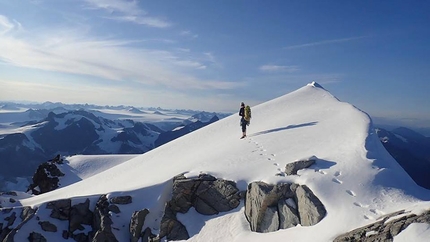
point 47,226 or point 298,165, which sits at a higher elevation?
point 298,165

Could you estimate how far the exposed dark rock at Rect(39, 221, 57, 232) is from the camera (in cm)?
2324

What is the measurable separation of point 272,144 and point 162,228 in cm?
1232

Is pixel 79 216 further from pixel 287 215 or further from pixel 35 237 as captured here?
pixel 287 215

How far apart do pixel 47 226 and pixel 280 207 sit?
18655mm

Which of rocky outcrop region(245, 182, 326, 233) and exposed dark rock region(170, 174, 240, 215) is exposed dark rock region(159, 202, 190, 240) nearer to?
exposed dark rock region(170, 174, 240, 215)

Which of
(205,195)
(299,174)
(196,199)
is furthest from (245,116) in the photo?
(299,174)

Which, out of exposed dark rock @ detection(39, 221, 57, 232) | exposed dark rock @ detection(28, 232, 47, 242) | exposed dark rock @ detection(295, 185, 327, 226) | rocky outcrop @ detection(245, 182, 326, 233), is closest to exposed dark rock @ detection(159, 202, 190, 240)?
rocky outcrop @ detection(245, 182, 326, 233)

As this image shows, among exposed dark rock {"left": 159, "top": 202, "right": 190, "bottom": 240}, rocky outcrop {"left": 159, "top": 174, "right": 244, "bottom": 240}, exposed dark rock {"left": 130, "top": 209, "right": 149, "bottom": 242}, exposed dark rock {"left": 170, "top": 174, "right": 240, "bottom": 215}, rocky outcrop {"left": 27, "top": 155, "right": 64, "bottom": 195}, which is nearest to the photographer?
exposed dark rock {"left": 159, "top": 202, "right": 190, "bottom": 240}

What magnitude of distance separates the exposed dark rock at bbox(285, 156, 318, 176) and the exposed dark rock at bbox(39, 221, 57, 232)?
19.0m

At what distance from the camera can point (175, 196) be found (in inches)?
912

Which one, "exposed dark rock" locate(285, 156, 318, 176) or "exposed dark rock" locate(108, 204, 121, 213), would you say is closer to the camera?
"exposed dark rock" locate(285, 156, 318, 176)

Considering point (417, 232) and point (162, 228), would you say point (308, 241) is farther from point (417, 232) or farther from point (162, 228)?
point (162, 228)

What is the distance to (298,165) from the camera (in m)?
20.3

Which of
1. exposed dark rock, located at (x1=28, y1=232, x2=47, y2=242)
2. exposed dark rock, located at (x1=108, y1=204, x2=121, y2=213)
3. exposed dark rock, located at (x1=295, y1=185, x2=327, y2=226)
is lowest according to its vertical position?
exposed dark rock, located at (x1=28, y1=232, x2=47, y2=242)
